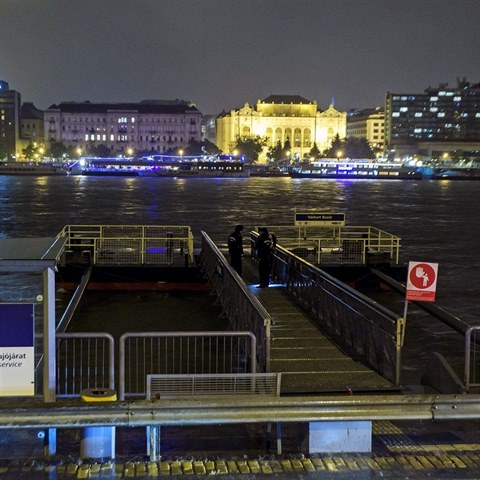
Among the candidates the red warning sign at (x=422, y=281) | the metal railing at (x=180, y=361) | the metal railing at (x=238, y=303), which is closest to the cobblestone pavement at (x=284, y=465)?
the metal railing at (x=180, y=361)

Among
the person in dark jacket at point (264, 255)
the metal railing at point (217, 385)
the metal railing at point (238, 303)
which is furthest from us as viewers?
the person in dark jacket at point (264, 255)

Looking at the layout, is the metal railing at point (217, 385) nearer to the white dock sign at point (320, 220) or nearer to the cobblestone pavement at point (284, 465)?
the cobblestone pavement at point (284, 465)

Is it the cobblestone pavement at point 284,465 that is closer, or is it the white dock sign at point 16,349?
the cobblestone pavement at point 284,465

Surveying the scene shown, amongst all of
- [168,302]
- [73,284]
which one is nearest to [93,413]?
[168,302]

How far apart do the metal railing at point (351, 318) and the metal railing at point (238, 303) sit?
1.57 metres

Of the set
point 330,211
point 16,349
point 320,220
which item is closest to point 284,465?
point 16,349

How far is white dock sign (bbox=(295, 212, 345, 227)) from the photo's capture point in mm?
28594

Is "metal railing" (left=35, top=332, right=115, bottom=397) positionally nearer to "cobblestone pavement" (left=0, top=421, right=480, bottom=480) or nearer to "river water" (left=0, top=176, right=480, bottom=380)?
"cobblestone pavement" (left=0, top=421, right=480, bottom=480)

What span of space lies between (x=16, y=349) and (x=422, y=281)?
667cm

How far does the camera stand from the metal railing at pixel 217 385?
841cm

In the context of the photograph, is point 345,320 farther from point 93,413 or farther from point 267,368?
point 93,413

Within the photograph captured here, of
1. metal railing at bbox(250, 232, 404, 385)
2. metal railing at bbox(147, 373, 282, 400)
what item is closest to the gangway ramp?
metal railing at bbox(250, 232, 404, 385)

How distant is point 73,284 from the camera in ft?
85.2

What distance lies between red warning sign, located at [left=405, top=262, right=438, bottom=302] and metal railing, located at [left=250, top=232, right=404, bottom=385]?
459 millimetres
